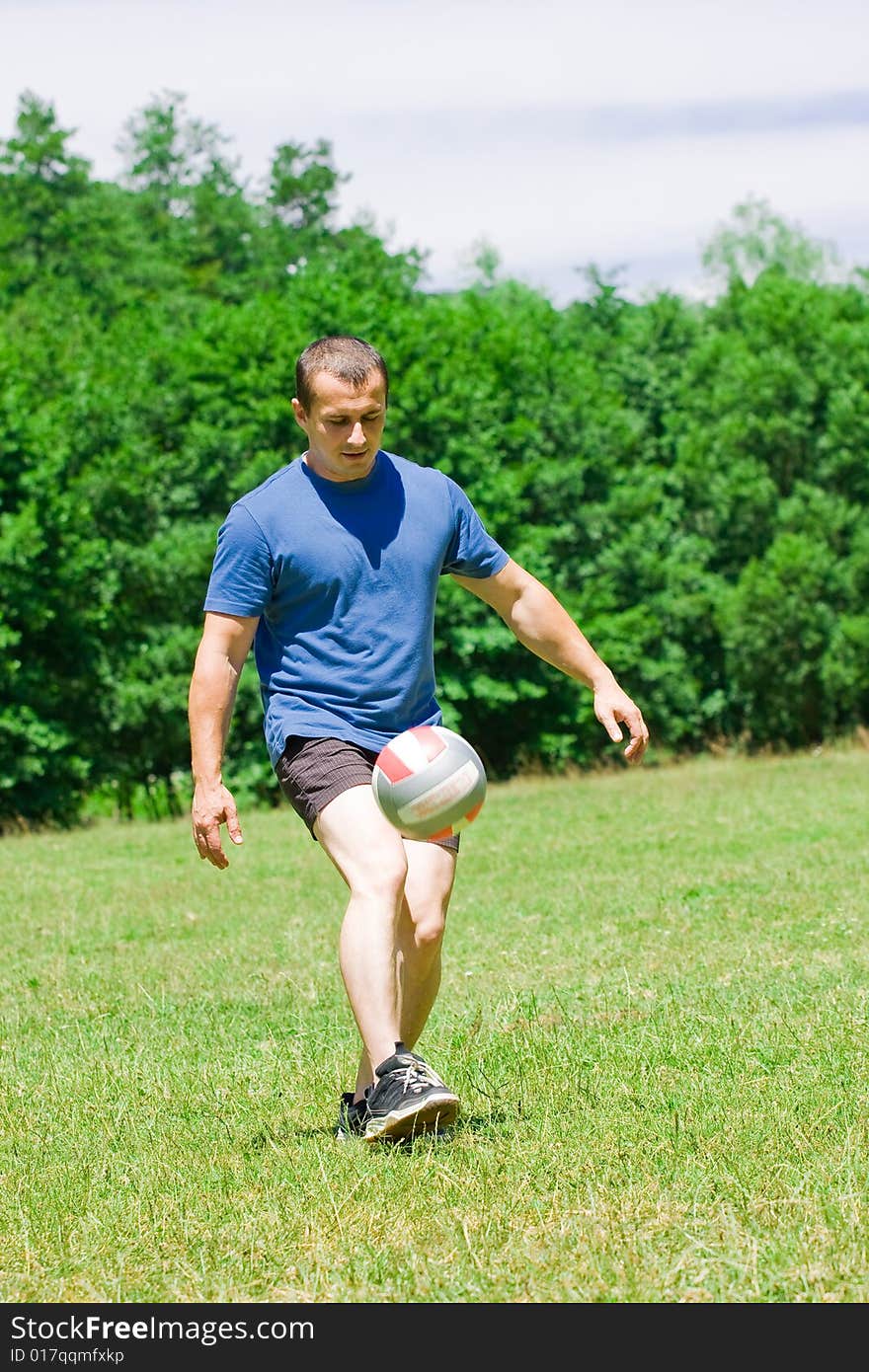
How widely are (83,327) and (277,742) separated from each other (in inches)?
1602

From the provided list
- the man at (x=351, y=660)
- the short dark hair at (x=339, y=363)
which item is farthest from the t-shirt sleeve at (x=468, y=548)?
the short dark hair at (x=339, y=363)

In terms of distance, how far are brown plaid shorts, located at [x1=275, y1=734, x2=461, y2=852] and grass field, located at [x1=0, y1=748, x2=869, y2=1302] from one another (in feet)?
3.69

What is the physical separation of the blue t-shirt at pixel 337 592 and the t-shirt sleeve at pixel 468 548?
13cm

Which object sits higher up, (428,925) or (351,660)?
(351,660)

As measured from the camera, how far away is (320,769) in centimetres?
545

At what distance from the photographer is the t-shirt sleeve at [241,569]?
5.36 metres

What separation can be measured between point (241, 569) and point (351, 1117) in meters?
1.88

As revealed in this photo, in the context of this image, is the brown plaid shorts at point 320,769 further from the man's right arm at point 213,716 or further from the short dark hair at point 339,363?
the short dark hair at point 339,363

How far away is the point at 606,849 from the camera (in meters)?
15.4

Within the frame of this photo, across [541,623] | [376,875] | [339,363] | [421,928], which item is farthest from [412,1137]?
[339,363]

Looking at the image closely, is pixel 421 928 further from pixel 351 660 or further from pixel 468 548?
pixel 468 548

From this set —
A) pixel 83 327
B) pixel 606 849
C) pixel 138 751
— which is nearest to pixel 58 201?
pixel 83 327

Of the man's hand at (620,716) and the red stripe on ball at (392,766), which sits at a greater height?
the man's hand at (620,716)
